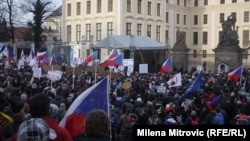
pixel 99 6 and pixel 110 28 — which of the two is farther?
pixel 99 6

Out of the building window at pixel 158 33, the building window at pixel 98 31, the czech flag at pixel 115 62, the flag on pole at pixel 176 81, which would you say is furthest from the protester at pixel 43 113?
the building window at pixel 158 33

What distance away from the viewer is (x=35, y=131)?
4090 millimetres

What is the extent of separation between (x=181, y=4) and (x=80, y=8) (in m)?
19.1

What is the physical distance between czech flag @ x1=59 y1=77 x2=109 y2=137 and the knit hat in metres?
1.65

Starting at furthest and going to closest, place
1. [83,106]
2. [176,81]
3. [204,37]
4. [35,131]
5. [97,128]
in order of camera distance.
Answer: [204,37]
[176,81]
[83,106]
[97,128]
[35,131]

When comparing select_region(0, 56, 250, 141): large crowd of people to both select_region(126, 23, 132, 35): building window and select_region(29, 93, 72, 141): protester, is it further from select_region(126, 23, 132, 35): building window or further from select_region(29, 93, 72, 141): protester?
select_region(126, 23, 132, 35): building window

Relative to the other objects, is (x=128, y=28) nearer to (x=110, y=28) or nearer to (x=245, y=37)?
(x=110, y=28)

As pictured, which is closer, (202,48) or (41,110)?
(41,110)

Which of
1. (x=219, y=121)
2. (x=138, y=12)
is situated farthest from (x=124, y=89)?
(x=138, y=12)

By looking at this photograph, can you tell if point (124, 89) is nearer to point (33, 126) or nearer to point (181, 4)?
point (33, 126)

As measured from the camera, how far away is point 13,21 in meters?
63.0

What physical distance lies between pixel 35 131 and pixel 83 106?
7.08ft

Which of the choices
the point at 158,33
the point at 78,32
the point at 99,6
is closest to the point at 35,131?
the point at 99,6

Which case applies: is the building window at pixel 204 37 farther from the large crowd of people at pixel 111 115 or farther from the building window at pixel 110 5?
the large crowd of people at pixel 111 115
